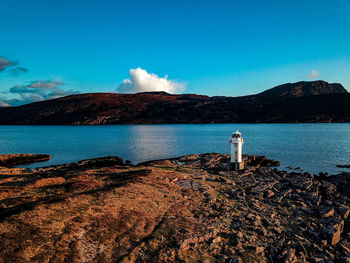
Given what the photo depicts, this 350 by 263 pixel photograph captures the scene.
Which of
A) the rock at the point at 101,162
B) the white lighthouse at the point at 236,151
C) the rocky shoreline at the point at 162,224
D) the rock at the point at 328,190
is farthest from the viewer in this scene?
the rock at the point at 101,162

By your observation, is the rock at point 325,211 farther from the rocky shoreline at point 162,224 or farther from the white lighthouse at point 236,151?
the white lighthouse at point 236,151

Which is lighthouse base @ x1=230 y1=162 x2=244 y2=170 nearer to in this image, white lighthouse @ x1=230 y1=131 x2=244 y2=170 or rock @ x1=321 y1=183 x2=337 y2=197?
white lighthouse @ x1=230 y1=131 x2=244 y2=170

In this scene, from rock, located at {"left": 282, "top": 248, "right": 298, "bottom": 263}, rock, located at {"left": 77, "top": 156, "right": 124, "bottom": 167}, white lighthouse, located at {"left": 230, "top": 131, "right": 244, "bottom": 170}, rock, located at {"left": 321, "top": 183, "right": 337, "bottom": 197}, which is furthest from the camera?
rock, located at {"left": 77, "top": 156, "right": 124, "bottom": 167}

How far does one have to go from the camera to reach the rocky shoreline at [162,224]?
311 inches

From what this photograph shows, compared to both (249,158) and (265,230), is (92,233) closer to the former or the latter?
(265,230)

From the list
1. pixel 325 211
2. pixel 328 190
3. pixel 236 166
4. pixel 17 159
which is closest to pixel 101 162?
pixel 17 159

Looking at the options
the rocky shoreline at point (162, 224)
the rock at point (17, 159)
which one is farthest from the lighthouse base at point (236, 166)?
the rock at point (17, 159)

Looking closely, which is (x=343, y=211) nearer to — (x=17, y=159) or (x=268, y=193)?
(x=268, y=193)

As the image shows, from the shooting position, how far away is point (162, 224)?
1002cm

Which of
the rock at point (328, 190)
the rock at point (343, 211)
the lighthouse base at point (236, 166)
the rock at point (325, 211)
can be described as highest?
the lighthouse base at point (236, 166)

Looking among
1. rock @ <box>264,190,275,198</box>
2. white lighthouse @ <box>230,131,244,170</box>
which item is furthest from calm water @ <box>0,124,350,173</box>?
rock @ <box>264,190,275,198</box>

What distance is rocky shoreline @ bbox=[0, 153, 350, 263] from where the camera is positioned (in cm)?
791

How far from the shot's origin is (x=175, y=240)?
8859mm

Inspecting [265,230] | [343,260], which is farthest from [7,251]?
[343,260]
